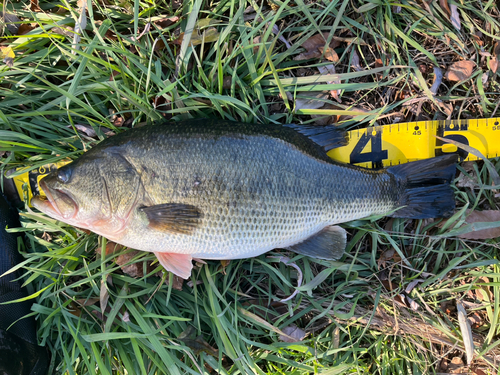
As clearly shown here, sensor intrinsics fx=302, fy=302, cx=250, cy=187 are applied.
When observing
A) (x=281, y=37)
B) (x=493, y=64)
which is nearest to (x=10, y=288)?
(x=281, y=37)

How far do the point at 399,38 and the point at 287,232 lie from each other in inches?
94.4

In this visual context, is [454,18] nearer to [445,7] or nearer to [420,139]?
[445,7]

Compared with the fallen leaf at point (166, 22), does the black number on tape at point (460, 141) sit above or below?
below

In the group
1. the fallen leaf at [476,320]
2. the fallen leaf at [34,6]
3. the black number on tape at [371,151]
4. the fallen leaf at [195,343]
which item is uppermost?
the fallen leaf at [34,6]

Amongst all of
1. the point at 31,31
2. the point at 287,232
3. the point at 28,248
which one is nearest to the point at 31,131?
the point at 31,31

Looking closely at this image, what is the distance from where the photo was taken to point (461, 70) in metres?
3.15

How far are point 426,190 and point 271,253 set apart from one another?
66.4 inches

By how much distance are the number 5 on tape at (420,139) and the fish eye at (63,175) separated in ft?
8.58

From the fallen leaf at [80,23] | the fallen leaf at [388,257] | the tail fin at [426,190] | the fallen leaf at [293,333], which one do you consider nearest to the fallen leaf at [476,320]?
the fallen leaf at [388,257]

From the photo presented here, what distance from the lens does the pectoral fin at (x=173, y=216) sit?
2.51 meters

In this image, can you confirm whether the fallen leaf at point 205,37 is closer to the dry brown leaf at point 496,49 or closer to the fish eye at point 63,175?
the fish eye at point 63,175

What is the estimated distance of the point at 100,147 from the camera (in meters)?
2.64

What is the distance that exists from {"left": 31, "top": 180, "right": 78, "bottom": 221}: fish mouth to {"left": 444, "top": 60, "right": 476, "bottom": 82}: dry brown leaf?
3.85 m

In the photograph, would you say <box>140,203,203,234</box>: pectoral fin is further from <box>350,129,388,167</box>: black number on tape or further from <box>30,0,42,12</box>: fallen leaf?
<box>30,0,42,12</box>: fallen leaf
